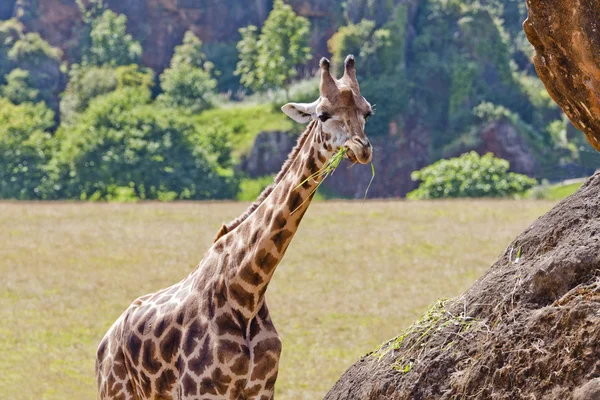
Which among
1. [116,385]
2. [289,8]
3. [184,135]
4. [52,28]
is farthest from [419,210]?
[52,28]

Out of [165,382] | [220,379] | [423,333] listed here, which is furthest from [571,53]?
[165,382]

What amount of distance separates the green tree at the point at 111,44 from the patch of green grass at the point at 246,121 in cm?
1947

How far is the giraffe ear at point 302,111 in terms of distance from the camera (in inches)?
350

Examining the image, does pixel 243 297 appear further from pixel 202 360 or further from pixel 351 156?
pixel 351 156

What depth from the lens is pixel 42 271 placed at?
3231 centimetres

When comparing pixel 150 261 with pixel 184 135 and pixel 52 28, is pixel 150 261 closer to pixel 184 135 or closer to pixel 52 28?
pixel 184 135

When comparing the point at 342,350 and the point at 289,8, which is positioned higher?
the point at 289,8

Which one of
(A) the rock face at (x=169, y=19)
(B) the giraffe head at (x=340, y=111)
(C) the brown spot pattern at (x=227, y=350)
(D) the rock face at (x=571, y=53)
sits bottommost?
(C) the brown spot pattern at (x=227, y=350)

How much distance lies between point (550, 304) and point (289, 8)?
127319 mm

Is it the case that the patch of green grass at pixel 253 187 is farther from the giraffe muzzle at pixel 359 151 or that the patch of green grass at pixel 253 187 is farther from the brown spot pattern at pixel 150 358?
the giraffe muzzle at pixel 359 151

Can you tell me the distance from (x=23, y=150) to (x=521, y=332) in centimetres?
11771

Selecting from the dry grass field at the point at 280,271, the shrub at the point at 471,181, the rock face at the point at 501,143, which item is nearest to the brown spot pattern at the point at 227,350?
the dry grass field at the point at 280,271

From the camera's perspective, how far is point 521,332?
776 centimetres

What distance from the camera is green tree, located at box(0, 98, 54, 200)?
11562 centimetres
